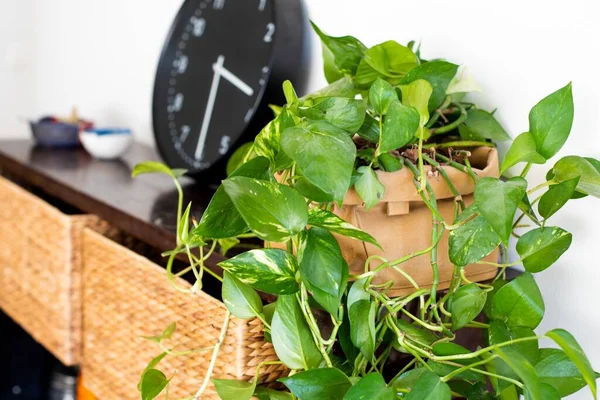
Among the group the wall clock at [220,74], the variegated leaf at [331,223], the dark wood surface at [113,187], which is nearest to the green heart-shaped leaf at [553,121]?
the variegated leaf at [331,223]

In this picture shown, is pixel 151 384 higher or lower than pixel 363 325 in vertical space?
lower

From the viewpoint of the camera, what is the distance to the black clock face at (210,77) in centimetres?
123

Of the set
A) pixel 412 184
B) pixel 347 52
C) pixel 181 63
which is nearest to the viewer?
pixel 412 184

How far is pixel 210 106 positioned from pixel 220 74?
0.07 metres

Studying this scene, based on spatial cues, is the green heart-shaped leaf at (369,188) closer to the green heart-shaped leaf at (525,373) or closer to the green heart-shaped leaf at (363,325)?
the green heart-shaped leaf at (363,325)

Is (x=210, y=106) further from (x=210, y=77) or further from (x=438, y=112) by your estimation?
(x=438, y=112)

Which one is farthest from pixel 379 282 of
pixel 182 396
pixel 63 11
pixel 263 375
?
pixel 63 11

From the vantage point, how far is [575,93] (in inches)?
33.2

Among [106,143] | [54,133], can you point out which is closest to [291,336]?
[106,143]

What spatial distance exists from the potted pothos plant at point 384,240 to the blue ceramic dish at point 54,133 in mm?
1112

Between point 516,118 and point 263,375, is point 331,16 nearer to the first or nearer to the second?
point 516,118

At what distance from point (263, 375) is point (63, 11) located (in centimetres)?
175

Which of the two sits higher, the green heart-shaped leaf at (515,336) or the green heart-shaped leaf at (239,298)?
the green heart-shaped leaf at (515,336)

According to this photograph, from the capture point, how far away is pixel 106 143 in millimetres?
1597
